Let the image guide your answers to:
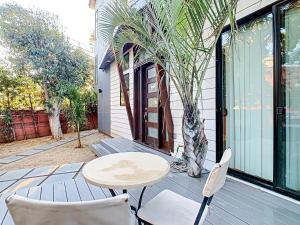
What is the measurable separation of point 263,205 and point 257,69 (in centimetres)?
160

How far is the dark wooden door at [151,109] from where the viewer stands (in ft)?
17.4

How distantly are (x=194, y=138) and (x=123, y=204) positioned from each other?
2182 mm

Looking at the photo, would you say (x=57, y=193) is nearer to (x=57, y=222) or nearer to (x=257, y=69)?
(x=57, y=222)

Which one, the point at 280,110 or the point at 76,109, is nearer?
the point at 280,110

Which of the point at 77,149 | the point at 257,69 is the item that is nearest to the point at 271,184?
the point at 257,69

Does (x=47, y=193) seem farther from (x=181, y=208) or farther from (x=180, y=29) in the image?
(x=180, y=29)

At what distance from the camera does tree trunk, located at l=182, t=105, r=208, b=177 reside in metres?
2.94

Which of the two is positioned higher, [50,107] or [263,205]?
[50,107]

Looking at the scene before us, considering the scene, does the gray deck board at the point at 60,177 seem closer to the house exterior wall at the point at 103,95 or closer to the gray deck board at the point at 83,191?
the gray deck board at the point at 83,191

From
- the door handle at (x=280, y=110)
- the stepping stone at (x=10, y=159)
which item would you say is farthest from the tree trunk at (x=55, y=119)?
the door handle at (x=280, y=110)

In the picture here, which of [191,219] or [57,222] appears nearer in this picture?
[57,222]

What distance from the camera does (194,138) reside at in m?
2.96

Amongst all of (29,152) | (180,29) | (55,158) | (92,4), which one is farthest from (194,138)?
(92,4)

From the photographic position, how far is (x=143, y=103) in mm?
6223
